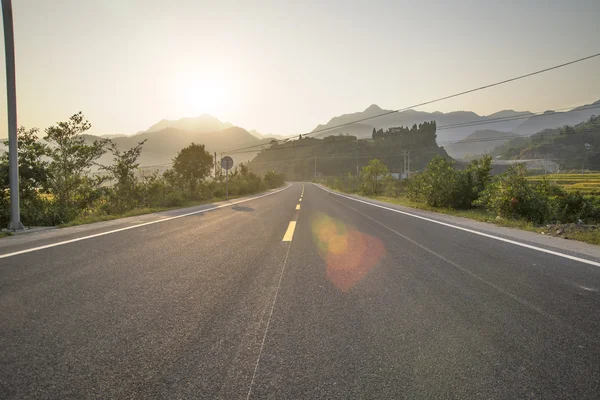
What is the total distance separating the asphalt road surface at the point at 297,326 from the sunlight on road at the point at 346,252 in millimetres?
46

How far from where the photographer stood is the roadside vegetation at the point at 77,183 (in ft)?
27.4

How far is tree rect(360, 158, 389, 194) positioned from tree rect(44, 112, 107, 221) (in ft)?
72.3

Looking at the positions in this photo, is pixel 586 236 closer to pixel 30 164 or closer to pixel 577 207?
pixel 577 207

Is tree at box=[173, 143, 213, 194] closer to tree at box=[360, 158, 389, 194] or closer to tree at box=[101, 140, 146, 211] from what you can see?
tree at box=[101, 140, 146, 211]

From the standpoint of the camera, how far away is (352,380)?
5.05 ft

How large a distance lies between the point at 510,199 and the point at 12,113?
13.4 metres

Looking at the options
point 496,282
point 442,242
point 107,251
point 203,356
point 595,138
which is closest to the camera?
point 203,356

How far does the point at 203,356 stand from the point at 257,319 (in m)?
0.58

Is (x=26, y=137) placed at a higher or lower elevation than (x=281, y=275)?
higher

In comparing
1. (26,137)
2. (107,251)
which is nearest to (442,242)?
(107,251)

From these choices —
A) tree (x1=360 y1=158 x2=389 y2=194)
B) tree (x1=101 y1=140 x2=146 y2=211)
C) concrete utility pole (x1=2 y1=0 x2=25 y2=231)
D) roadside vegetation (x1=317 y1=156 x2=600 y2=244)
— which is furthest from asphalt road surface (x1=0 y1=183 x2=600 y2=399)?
tree (x1=360 y1=158 x2=389 y2=194)

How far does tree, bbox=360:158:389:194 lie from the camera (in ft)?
91.4

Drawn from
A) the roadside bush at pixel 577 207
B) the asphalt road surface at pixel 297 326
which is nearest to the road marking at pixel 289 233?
the asphalt road surface at pixel 297 326

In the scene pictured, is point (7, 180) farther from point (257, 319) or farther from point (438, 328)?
point (438, 328)
